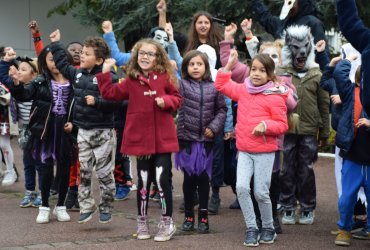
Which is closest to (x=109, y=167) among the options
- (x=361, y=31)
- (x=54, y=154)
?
(x=54, y=154)

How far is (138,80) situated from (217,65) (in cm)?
190

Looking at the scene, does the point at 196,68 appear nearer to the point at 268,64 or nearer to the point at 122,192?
the point at 268,64

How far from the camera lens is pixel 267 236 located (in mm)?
6719

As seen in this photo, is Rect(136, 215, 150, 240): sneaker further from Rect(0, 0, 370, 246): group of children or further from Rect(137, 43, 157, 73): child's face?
Rect(137, 43, 157, 73): child's face

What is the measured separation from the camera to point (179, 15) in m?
15.0

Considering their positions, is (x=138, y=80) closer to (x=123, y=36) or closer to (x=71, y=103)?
(x=71, y=103)

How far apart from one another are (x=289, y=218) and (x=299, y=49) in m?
1.76

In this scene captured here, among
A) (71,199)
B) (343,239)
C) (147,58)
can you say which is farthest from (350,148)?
(71,199)

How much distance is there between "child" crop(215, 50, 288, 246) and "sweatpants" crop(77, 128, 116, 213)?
1420 mm

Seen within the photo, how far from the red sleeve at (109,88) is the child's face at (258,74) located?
1.18 m

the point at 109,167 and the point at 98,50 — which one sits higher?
the point at 98,50

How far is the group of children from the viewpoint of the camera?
6695 mm

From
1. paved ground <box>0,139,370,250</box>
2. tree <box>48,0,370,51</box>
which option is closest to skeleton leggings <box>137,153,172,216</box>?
paved ground <box>0,139,370,250</box>

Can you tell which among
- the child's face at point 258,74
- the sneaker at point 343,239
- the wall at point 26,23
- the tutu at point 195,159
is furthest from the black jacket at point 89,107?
the wall at point 26,23
